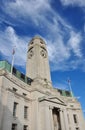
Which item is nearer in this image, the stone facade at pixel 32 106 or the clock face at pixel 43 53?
the stone facade at pixel 32 106

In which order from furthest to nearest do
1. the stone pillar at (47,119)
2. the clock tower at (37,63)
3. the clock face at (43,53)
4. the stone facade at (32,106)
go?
the clock face at (43,53)
the clock tower at (37,63)
the stone pillar at (47,119)
the stone facade at (32,106)

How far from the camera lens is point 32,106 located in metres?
32.8

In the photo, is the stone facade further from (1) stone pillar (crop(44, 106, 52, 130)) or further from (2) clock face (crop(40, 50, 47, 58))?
(2) clock face (crop(40, 50, 47, 58))

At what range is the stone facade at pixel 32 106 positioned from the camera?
2575cm

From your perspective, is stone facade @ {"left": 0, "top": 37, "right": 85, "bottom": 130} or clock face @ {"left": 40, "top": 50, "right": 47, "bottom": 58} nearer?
stone facade @ {"left": 0, "top": 37, "right": 85, "bottom": 130}

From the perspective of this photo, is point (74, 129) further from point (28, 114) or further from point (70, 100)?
point (28, 114)

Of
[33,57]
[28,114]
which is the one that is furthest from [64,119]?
[33,57]

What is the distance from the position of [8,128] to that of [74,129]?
82.9 ft

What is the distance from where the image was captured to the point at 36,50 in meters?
50.5

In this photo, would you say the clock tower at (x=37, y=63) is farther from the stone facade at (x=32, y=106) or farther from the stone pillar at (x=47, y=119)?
the stone pillar at (x=47, y=119)

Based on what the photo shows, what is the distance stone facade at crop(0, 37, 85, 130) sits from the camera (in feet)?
84.5

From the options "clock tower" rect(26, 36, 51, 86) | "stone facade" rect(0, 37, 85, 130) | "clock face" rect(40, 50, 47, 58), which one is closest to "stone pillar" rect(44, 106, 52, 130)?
"stone facade" rect(0, 37, 85, 130)

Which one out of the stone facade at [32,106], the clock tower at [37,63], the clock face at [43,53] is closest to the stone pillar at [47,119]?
the stone facade at [32,106]

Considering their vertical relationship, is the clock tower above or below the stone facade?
above
